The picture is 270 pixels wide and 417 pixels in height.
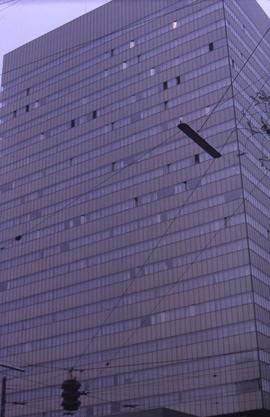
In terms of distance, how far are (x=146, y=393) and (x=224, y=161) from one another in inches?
1174

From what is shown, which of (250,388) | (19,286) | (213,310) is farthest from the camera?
(19,286)

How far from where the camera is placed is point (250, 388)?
262 ft

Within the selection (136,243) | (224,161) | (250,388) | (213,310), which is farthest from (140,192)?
(250,388)

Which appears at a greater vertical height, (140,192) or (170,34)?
(170,34)

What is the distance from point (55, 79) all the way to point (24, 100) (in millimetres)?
7241

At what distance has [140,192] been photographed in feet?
325

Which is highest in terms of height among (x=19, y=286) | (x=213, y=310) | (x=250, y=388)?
(x=19, y=286)

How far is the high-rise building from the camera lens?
281ft

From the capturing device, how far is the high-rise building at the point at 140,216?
85562mm

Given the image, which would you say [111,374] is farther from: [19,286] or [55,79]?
[55,79]

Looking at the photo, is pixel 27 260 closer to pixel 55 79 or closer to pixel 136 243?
pixel 136 243

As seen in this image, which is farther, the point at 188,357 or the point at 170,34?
the point at 170,34

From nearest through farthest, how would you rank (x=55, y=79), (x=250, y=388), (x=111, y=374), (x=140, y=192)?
(x=250, y=388) < (x=111, y=374) < (x=140, y=192) < (x=55, y=79)

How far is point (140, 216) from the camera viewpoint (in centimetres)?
9756
